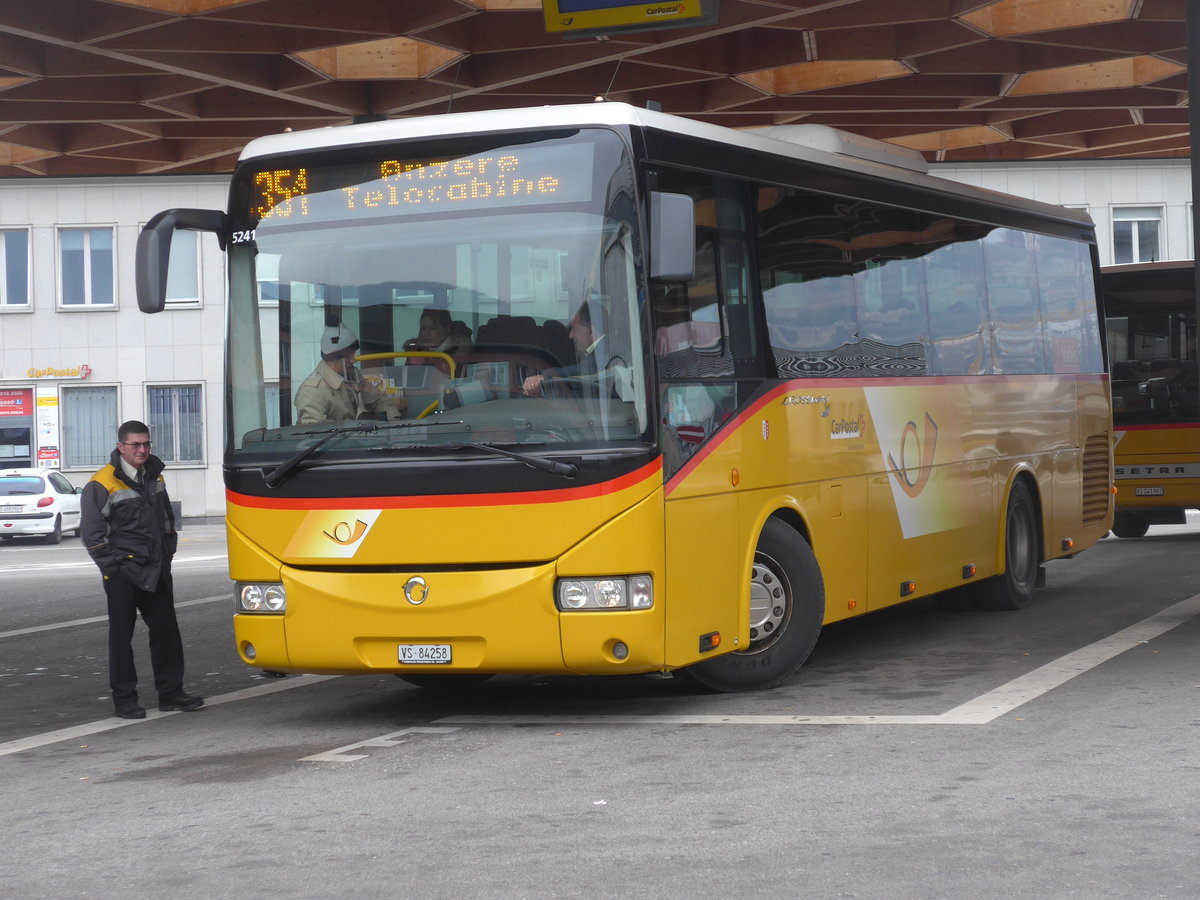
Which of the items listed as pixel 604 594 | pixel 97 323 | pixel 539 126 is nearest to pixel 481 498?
pixel 604 594

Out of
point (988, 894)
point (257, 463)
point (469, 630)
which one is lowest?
point (988, 894)

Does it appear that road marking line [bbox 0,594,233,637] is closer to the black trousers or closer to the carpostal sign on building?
the black trousers

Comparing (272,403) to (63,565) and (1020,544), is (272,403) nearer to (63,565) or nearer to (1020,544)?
(1020,544)

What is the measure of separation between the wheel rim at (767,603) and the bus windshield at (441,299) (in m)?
1.54

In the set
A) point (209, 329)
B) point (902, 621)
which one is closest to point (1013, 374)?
point (902, 621)

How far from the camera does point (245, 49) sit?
59.1 ft

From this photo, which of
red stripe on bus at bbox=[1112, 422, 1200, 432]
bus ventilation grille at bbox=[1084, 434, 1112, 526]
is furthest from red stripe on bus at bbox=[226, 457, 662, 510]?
red stripe on bus at bbox=[1112, 422, 1200, 432]

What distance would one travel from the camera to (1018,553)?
1409cm

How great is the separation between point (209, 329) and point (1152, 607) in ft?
102

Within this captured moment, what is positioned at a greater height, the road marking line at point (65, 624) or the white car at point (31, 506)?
the white car at point (31, 506)

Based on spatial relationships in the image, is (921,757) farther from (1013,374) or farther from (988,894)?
(1013,374)

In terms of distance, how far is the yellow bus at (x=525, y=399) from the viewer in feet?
27.8

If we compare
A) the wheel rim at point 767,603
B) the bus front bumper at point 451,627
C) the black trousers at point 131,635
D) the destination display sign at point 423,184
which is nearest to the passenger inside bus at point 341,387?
the destination display sign at point 423,184

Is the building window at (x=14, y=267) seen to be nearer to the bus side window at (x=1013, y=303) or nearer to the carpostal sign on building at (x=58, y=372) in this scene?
the carpostal sign on building at (x=58, y=372)
